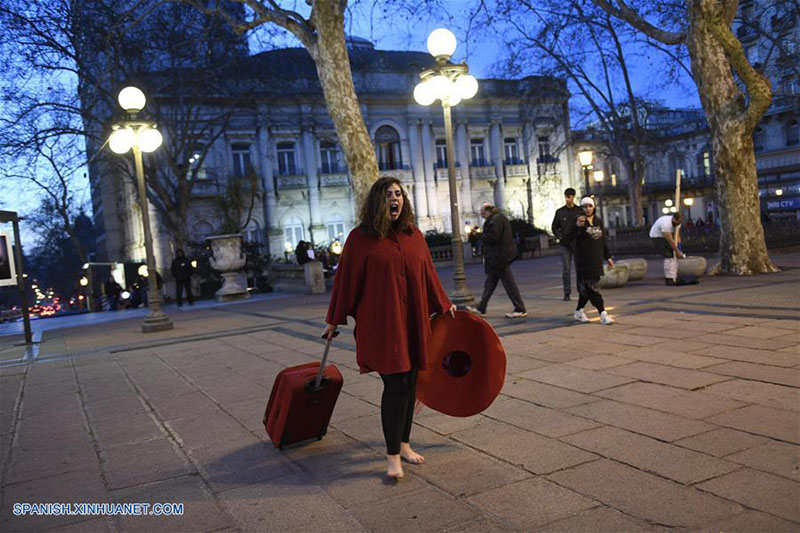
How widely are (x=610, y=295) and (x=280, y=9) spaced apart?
9654mm

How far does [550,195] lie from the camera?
49.3 metres

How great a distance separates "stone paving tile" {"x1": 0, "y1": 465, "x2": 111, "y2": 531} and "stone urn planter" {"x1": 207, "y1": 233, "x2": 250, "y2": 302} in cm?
1863

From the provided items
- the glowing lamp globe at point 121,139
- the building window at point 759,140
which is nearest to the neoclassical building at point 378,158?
the building window at point 759,140

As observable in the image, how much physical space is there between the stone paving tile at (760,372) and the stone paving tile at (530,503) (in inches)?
103

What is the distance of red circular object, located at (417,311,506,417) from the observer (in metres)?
3.95

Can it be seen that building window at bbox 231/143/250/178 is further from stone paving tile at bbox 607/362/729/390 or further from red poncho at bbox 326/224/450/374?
red poncho at bbox 326/224/450/374

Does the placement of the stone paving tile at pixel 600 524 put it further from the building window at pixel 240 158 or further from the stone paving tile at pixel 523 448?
the building window at pixel 240 158

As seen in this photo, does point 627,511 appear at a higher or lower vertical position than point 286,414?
lower

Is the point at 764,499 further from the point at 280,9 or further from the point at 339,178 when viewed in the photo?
the point at 339,178

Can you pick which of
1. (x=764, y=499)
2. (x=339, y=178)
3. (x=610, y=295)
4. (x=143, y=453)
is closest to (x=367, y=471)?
(x=143, y=453)

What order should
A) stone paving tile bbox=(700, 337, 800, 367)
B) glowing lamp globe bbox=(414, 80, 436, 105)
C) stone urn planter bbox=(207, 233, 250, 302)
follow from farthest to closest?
stone urn planter bbox=(207, 233, 250, 302) < glowing lamp globe bbox=(414, 80, 436, 105) < stone paving tile bbox=(700, 337, 800, 367)

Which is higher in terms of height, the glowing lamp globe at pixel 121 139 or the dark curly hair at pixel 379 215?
the glowing lamp globe at pixel 121 139

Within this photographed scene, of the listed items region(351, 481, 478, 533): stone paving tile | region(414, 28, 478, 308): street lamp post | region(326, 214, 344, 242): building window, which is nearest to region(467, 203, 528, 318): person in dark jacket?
region(414, 28, 478, 308): street lamp post

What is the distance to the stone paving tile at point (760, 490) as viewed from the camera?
2.93 meters
